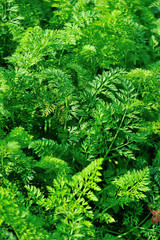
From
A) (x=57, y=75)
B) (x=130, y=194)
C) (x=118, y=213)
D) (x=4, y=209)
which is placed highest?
(x=57, y=75)

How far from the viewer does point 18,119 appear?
84.4 inches

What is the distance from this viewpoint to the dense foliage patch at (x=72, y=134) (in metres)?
1.57

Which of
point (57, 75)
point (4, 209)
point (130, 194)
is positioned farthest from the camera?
point (57, 75)

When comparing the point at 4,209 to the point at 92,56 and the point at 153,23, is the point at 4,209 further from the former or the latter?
the point at 153,23

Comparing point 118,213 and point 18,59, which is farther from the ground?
point 18,59

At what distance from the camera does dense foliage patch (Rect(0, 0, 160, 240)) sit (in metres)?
1.57

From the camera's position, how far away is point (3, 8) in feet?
8.73

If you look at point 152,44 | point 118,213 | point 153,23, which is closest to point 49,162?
point 118,213

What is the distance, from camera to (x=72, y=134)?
6.99 ft

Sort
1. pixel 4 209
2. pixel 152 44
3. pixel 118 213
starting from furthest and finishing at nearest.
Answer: pixel 152 44 < pixel 118 213 < pixel 4 209

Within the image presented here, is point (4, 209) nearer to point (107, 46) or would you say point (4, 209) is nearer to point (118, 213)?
point (118, 213)

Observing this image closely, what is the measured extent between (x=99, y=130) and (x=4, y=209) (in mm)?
972

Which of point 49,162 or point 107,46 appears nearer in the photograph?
point 49,162

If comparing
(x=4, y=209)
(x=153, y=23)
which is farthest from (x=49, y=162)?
(x=153, y=23)
